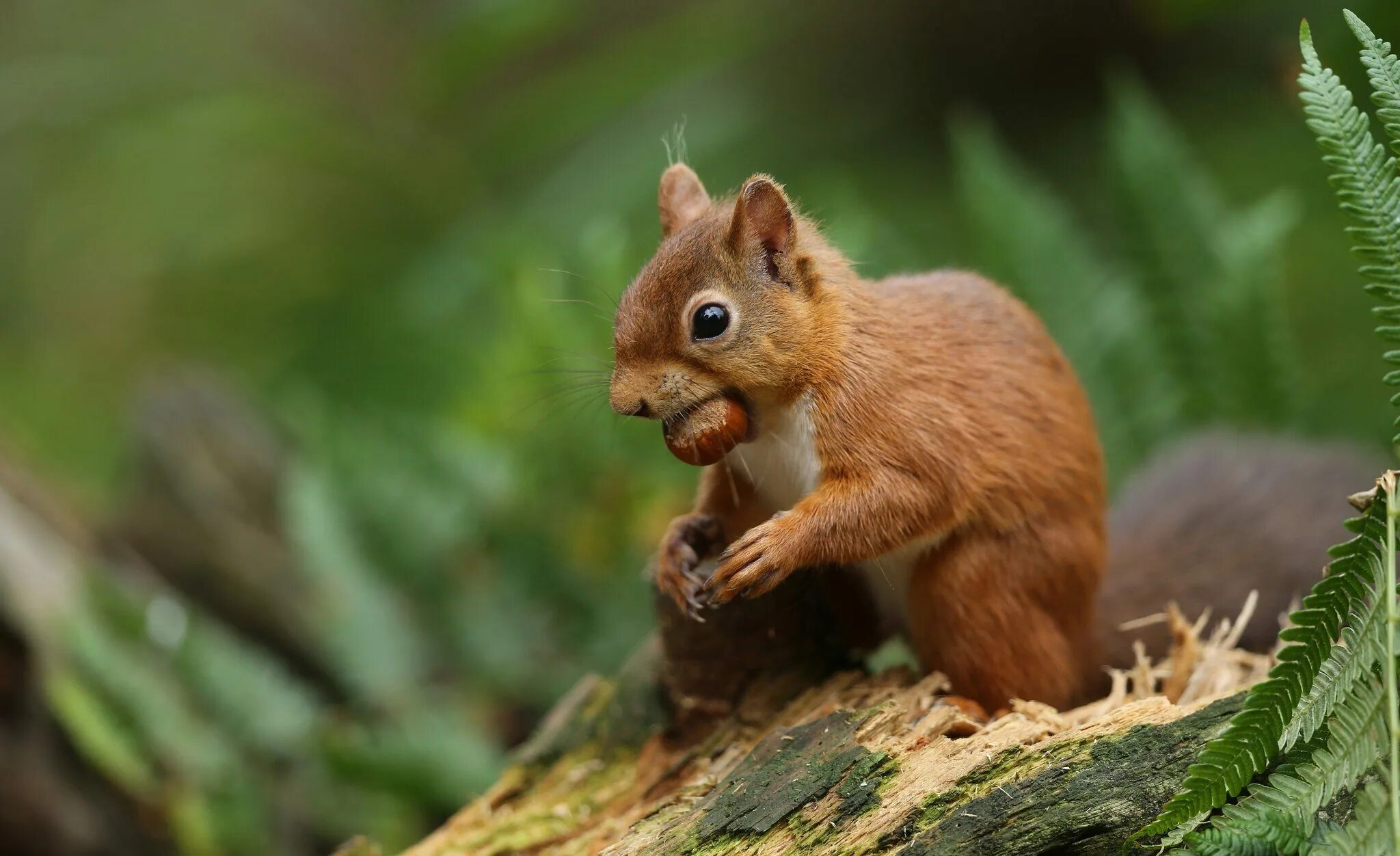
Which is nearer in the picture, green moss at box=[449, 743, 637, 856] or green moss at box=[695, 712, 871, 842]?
green moss at box=[695, 712, 871, 842]

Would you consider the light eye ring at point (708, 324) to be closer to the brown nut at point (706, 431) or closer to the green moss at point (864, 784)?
the brown nut at point (706, 431)

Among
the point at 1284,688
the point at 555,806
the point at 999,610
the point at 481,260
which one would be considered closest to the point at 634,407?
the point at 999,610

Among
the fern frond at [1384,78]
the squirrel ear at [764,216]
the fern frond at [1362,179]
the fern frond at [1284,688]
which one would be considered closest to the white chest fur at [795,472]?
the squirrel ear at [764,216]

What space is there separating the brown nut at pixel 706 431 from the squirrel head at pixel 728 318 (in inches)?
1.1

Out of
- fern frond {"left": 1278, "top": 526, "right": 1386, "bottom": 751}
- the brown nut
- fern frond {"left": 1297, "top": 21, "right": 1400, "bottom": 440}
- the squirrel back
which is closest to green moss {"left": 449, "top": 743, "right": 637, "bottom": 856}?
the brown nut

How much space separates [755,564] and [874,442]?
18.0 inches

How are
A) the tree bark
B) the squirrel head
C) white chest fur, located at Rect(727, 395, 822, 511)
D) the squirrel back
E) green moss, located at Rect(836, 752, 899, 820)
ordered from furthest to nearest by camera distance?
the squirrel back, white chest fur, located at Rect(727, 395, 822, 511), the squirrel head, green moss, located at Rect(836, 752, 899, 820), the tree bark

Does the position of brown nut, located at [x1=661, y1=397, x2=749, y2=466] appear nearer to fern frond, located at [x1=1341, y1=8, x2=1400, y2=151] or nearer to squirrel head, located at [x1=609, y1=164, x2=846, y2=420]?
squirrel head, located at [x1=609, y1=164, x2=846, y2=420]

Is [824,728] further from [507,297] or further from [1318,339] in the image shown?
[1318,339]

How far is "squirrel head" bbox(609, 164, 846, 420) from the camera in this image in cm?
301

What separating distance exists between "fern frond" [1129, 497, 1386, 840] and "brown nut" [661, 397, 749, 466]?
1266mm

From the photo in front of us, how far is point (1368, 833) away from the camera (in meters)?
2.11

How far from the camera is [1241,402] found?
18.5ft

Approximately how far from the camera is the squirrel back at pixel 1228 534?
3920 mm
